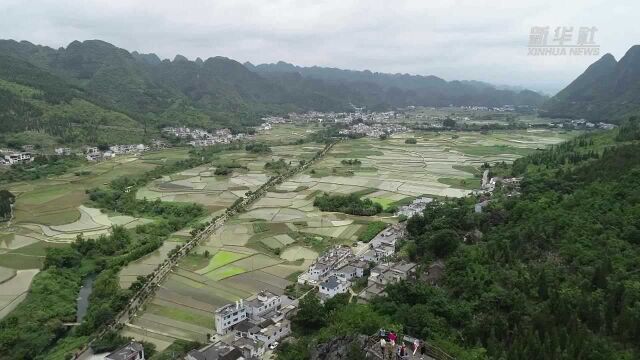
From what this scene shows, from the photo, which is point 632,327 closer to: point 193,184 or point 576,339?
point 576,339

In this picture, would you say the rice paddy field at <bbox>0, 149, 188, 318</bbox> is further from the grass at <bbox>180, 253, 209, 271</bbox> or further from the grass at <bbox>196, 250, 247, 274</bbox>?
the grass at <bbox>196, 250, 247, 274</bbox>

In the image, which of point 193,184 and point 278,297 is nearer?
point 278,297

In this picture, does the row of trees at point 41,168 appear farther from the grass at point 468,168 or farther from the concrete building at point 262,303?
the grass at point 468,168

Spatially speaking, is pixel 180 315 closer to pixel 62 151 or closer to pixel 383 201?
pixel 383 201

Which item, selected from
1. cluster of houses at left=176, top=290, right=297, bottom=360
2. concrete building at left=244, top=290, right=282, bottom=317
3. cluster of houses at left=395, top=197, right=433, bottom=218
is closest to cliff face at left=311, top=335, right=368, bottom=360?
cluster of houses at left=176, top=290, right=297, bottom=360

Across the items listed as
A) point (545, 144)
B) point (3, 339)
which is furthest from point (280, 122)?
point (3, 339)
